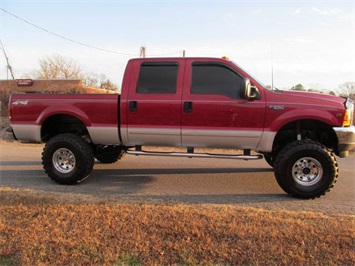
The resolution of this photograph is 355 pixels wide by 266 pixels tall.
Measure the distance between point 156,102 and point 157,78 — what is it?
0.45 metres

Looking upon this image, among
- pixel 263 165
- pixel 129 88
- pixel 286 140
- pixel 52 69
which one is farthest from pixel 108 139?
pixel 52 69

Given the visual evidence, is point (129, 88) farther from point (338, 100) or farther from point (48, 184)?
point (338, 100)

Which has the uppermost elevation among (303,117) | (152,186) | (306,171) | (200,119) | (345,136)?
(303,117)

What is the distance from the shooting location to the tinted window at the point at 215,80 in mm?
5707

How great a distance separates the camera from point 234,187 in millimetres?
6113

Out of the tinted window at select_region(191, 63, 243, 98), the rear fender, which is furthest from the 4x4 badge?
the rear fender

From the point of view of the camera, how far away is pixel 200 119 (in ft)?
18.9

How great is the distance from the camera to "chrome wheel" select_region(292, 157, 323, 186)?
544 centimetres

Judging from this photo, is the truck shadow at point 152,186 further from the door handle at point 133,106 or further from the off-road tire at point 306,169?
the door handle at point 133,106

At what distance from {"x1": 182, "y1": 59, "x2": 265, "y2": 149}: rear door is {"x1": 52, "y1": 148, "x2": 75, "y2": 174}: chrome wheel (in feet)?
6.99

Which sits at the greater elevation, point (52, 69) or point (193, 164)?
point (52, 69)

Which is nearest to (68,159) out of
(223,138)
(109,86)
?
(223,138)

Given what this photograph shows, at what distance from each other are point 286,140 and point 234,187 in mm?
1265

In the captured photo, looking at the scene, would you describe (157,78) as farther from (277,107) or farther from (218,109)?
(277,107)
